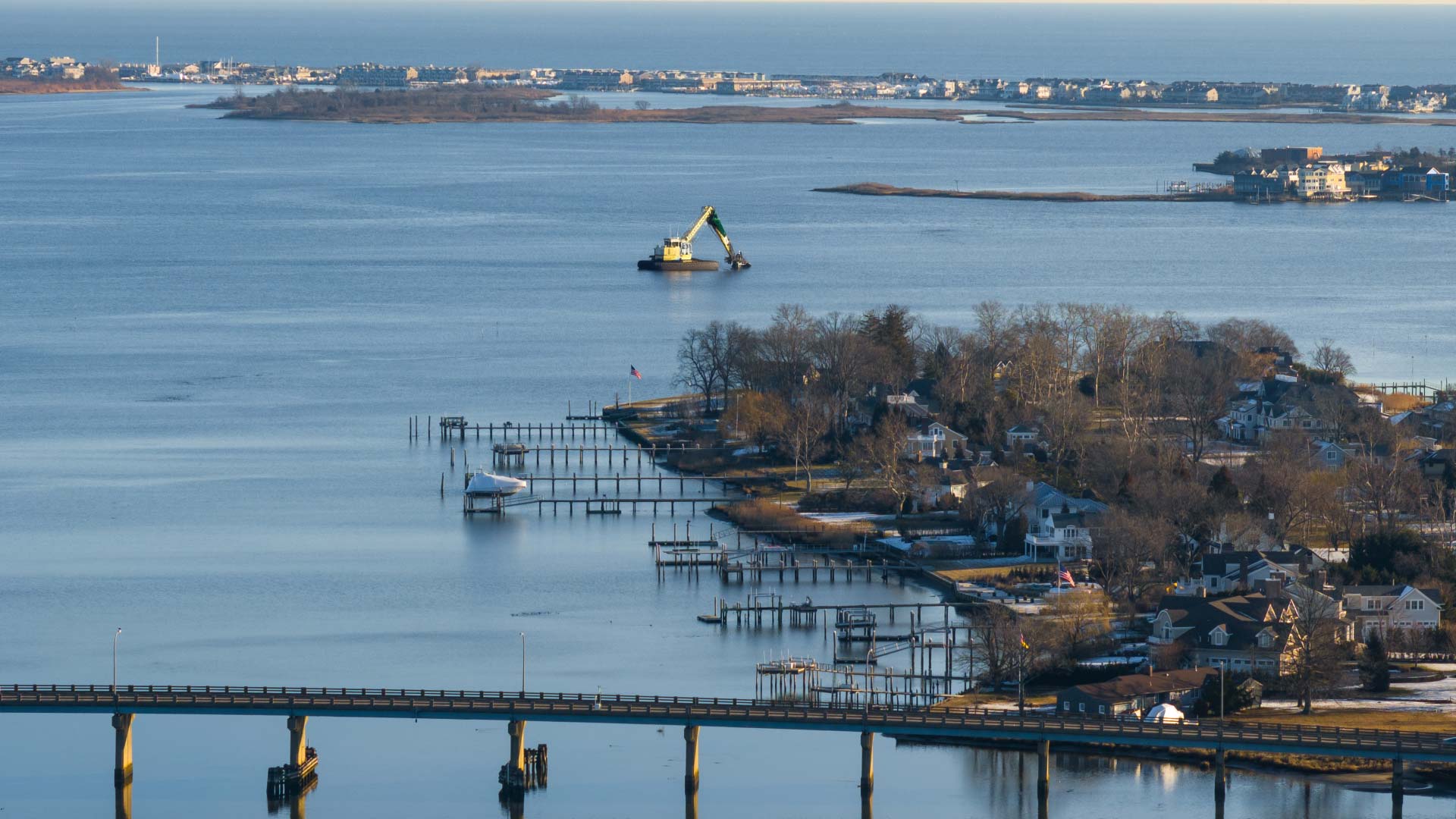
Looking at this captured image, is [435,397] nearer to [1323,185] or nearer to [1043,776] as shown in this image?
[1043,776]

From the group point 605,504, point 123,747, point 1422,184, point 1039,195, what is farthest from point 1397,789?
point 1422,184

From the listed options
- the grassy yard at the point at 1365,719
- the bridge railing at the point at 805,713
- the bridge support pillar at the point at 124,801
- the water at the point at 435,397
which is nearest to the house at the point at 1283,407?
the water at the point at 435,397

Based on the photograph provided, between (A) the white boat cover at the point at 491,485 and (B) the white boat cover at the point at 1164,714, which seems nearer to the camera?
(B) the white boat cover at the point at 1164,714

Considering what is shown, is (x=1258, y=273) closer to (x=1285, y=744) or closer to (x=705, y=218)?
(x=705, y=218)

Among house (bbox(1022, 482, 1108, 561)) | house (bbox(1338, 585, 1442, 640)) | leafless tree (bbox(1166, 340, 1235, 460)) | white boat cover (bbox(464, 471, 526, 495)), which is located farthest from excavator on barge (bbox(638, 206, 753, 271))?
house (bbox(1338, 585, 1442, 640))

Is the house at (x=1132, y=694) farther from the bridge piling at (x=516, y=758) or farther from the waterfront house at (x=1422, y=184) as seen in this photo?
the waterfront house at (x=1422, y=184)

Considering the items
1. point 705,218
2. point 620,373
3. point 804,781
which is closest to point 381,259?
point 705,218
